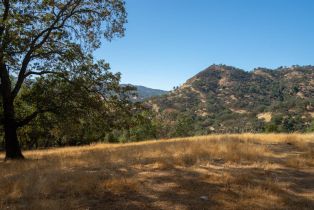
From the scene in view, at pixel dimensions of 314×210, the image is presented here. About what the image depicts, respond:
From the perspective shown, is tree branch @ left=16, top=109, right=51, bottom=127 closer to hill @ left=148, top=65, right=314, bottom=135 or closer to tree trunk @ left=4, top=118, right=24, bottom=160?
tree trunk @ left=4, top=118, right=24, bottom=160

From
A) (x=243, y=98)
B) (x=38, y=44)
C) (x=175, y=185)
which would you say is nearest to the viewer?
(x=175, y=185)

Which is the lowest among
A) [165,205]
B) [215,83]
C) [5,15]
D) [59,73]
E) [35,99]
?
[165,205]

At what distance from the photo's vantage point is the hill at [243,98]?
120m

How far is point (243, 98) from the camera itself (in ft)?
522

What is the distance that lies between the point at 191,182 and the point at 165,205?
5.98ft

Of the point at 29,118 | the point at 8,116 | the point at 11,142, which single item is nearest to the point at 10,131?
the point at 11,142

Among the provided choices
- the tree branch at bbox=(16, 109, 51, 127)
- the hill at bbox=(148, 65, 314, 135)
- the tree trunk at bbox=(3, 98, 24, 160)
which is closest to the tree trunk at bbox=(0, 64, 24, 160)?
the tree trunk at bbox=(3, 98, 24, 160)

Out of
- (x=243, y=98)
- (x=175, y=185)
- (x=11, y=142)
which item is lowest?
(x=175, y=185)

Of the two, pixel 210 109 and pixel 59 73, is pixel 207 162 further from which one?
pixel 210 109

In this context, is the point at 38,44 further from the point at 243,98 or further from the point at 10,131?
the point at 243,98

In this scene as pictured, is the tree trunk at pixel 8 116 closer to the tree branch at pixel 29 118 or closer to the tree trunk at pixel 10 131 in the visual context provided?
the tree trunk at pixel 10 131

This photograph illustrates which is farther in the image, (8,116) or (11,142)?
(11,142)

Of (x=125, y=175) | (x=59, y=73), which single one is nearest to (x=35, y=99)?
(x=59, y=73)

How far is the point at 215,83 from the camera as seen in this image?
189 meters
